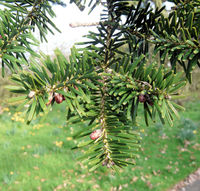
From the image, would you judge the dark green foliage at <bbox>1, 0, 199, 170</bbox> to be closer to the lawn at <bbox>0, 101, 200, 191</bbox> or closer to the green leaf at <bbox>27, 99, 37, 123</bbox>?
the green leaf at <bbox>27, 99, 37, 123</bbox>

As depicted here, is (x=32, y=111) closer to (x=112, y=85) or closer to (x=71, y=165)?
(x=112, y=85)

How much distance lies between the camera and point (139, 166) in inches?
104

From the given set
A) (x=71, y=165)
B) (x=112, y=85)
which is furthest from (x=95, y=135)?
(x=71, y=165)

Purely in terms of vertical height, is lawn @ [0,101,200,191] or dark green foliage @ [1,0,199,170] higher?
dark green foliage @ [1,0,199,170]

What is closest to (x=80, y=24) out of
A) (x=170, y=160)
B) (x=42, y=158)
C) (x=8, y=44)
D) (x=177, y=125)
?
(x=8, y=44)

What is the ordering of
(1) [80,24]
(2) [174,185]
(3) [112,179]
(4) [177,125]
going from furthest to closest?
1. (4) [177,125]
2. (2) [174,185]
3. (3) [112,179]
4. (1) [80,24]

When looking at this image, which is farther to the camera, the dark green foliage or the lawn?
the lawn

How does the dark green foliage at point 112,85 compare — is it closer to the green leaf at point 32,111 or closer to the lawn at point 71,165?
the green leaf at point 32,111

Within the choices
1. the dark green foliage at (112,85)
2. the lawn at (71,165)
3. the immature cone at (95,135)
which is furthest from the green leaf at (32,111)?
the lawn at (71,165)

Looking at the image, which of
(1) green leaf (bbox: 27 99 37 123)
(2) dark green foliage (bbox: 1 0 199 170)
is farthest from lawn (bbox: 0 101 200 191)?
(1) green leaf (bbox: 27 99 37 123)

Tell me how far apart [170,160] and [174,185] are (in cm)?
49

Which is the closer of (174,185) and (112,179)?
(112,179)

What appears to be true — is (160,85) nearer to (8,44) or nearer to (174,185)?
(8,44)

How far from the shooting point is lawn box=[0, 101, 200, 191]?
2117 mm
